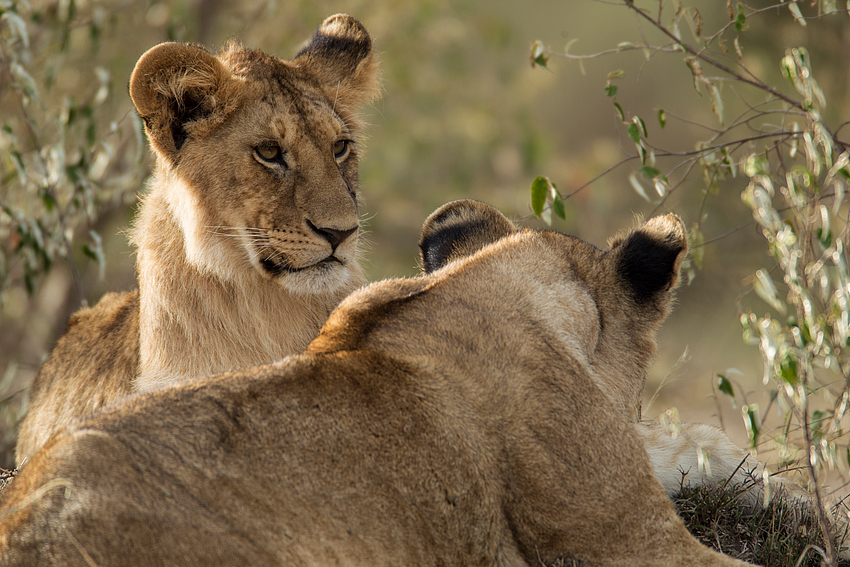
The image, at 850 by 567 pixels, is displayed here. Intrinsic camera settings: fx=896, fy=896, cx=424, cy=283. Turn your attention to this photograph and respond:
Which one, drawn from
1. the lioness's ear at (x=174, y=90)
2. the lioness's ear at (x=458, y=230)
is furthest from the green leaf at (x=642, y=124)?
the lioness's ear at (x=174, y=90)

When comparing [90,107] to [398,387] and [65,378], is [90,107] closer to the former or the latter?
[65,378]

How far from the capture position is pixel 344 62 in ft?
13.7

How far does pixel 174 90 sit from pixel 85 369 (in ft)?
4.60

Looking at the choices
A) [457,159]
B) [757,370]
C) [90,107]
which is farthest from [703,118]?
[90,107]

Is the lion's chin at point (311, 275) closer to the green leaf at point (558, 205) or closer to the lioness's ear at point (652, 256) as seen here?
the green leaf at point (558, 205)

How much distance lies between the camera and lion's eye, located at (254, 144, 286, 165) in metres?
3.54

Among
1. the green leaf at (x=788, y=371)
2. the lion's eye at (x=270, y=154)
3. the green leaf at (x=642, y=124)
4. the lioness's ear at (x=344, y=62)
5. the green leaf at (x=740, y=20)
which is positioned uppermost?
the green leaf at (x=740, y=20)

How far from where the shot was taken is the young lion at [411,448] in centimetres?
195

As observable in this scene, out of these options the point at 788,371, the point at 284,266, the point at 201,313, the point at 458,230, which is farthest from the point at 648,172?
the point at 201,313

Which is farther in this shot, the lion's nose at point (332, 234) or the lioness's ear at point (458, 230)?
the lion's nose at point (332, 234)

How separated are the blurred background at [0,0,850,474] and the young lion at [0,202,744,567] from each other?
10.6ft

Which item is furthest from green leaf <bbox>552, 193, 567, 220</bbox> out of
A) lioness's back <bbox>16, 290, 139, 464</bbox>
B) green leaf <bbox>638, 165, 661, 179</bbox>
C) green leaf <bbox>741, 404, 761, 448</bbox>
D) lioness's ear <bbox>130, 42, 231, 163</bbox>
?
lioness's back <bbox>16, 290, 139, 464</bbox>

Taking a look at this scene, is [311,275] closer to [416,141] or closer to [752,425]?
[752,425]

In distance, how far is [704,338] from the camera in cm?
1195
